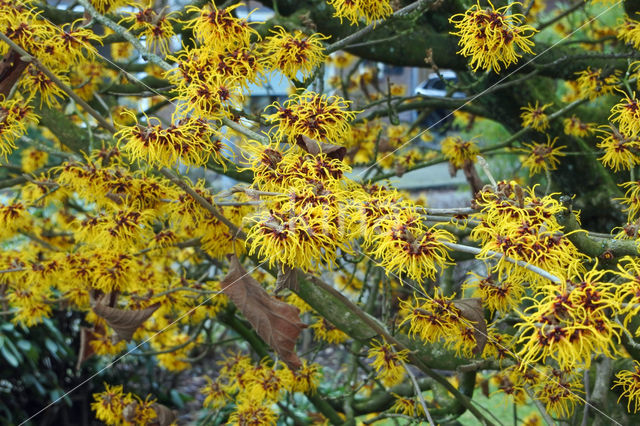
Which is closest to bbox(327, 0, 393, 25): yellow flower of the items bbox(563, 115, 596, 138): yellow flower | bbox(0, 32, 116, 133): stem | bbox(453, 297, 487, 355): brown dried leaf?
bbox(0, 32, 116, 133): stem

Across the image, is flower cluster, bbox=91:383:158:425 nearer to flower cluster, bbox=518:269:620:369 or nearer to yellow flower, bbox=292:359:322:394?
yellow flower, bbox=292:359:322:394

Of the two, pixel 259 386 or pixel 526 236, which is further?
pixel 259 386

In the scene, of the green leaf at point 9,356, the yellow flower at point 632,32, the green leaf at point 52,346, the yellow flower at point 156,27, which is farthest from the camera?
the green leaf at point 52,346

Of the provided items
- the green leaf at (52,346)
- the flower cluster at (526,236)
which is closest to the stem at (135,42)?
the flower cluster at (526,236)

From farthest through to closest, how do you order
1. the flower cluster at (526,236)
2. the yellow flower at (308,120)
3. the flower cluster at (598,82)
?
1. the flower cluster at (598,82)
2. the yellow flower at (308,120)
3. the flower cluster at (526,236)

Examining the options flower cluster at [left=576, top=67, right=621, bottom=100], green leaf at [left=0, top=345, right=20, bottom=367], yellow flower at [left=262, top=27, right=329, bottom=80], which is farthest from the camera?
green leaf at [left=0, top=345, right=20, bottom=367]

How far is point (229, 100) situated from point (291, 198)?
1.53 ft

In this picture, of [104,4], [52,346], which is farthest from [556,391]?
[52,346]

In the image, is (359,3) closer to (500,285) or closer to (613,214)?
(500,285)

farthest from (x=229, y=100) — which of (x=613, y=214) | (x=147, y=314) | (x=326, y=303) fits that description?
(x=613, y=214)

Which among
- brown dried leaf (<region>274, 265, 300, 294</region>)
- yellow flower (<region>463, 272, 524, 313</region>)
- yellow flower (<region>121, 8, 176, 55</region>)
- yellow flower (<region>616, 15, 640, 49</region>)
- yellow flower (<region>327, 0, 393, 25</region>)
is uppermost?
yellow flower (<region>121, 8, 176, 55</region>)

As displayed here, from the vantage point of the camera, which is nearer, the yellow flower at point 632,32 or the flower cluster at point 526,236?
the flower cluster at point 526,236

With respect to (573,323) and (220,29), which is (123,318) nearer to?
(220,29)

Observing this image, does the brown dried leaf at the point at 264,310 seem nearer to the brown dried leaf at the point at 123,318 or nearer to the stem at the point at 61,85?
the brown dried leaf at the point at 123,318
